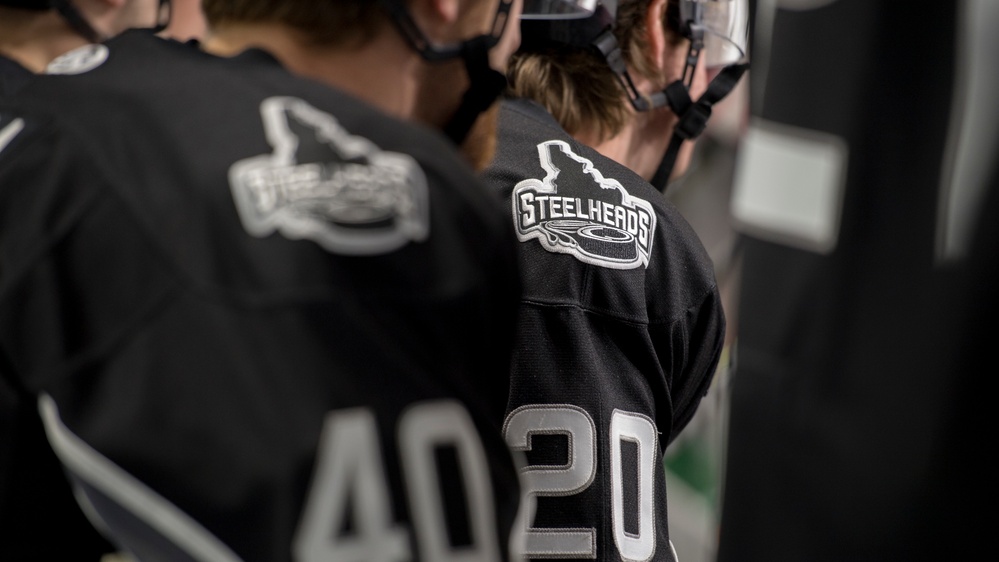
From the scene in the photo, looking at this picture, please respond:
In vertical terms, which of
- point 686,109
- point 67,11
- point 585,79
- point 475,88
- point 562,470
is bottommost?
point 562,470

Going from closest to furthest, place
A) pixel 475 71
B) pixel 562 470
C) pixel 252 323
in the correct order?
1. pixel 252 323
2. pixel 475 71
3. pixel 562 470

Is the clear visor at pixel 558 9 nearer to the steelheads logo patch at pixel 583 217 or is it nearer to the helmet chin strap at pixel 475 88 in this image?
the steelheads logo patch at pixel 583 217

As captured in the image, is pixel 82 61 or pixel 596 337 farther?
pixel 596 337

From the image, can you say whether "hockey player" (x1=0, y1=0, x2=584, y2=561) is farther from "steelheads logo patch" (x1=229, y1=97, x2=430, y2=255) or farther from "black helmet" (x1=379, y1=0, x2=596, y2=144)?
"black helmet" (x1=379, y1=0, x2=596, y2=144)

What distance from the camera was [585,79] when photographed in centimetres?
276

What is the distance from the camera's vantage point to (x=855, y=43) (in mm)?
1151

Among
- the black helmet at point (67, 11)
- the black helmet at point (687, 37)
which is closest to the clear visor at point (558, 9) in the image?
the black helmet at point (687, 37)

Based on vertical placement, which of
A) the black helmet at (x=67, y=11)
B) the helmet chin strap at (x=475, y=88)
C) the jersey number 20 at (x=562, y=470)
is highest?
the helmet chin strap at (x=475, y=88)

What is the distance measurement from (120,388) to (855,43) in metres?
0.72

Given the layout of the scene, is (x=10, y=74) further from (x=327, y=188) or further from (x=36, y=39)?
(x=327, y=188)

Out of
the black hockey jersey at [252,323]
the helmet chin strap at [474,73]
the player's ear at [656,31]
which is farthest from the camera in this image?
the player's ear at [656,31]

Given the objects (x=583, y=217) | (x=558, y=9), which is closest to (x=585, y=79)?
(x=558, y=9)

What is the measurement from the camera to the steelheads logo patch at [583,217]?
2.28 m

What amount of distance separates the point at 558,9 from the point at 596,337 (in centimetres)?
67
